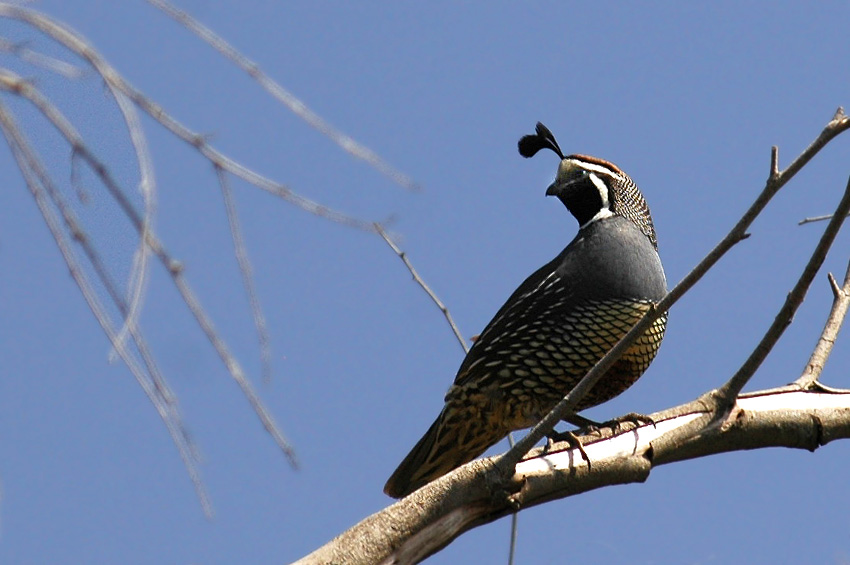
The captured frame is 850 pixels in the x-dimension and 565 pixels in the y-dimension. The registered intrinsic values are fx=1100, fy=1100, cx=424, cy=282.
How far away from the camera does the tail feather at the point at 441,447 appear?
12.6 feet

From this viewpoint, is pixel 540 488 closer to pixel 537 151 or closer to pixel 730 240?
pixel 730 240

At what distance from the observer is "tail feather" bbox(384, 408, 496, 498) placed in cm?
383

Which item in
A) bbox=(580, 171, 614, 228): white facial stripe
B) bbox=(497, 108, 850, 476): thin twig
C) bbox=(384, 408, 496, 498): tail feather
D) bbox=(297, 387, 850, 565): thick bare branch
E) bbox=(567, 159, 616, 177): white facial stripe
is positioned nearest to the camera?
bbox=(497, 108, 850, 476): thin twig

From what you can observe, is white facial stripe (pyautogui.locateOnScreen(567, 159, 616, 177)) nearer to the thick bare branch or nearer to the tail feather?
the tail feather

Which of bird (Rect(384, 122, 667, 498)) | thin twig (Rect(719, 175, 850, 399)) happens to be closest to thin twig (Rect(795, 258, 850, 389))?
thin twig (Rect(719, 175, 850, 399))

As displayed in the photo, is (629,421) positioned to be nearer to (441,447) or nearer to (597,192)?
(441,447)

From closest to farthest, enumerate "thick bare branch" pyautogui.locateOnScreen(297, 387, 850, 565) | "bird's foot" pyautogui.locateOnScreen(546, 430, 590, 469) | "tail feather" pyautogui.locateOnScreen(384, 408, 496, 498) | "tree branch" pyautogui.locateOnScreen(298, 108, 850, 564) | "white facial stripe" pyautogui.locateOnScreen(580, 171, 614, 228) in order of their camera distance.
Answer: "tree branch" pyautogui.locateOnScreen(298, 108, 850, 564) → "thick bare branch" pyautogui.locateOnScreen(297, 387, 850, 565) → "bird's foot" pyautogui.locateOnScreen(546, 430, 590, 469) → "tail feather" pyautogui.locateOnScreen(384, 408, 496, 498) → "white facial stripe" pyautogui.locateOnScreen(580, 171, 614, 228)

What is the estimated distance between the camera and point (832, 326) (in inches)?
129

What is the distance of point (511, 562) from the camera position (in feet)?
9.41

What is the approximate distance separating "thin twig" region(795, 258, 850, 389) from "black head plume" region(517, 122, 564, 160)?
1.69 meters

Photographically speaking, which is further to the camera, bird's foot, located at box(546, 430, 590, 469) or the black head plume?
the black head plume

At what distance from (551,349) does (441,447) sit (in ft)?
1.71

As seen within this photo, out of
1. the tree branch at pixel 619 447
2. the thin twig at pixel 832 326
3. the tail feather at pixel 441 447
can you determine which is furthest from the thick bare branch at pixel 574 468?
the tail feather at pixel 441 447

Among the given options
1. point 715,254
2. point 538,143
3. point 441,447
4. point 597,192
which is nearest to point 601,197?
point 597,192
